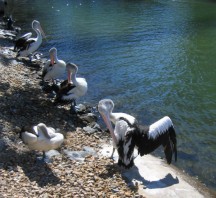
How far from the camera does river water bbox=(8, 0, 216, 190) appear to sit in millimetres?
9875

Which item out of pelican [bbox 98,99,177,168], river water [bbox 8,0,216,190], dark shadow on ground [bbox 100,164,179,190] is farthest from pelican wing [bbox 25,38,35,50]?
dark shadow on ground [bbox 100,164,179,190]

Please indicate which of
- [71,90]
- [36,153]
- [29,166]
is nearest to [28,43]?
[71,90]

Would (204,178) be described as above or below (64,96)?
below

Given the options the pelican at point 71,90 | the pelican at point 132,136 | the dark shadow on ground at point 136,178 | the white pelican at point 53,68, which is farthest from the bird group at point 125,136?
the white pelican at point 53,68

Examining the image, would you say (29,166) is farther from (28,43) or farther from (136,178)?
(28,43)

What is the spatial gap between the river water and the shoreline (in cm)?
167

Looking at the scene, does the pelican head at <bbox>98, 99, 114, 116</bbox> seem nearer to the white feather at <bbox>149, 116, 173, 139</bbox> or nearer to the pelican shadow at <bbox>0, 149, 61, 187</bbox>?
the white feather at <bbox>149, 116, 173, 139</bbox>

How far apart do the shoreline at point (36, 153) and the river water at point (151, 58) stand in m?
1.67

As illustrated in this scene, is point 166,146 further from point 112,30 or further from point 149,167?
point 112,30

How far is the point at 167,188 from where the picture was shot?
681 centimetres

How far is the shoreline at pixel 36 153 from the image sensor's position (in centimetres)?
624

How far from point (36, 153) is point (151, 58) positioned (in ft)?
30.4

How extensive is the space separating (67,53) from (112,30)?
471 cm

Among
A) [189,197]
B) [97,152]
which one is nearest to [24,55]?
[97,152]
